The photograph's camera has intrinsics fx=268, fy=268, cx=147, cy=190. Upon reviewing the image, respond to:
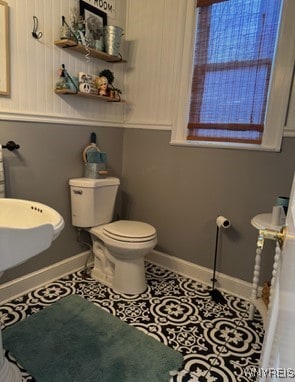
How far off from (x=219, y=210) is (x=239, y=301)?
0.68 metres

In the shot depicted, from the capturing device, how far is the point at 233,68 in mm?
1890

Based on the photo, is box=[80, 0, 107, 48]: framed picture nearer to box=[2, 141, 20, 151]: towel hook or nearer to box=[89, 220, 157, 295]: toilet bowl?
box=[2, 141, 20, 151]: towel hook

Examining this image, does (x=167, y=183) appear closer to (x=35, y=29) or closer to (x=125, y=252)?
(x=125, y=252)

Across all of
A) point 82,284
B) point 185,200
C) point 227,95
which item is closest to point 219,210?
point 185,200

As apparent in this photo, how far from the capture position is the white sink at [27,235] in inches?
32.0

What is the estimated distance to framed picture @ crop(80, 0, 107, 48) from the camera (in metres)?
1.90

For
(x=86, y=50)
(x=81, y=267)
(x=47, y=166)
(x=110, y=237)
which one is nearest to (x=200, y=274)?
(x=110, y=237)

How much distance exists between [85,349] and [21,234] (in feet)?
3.02

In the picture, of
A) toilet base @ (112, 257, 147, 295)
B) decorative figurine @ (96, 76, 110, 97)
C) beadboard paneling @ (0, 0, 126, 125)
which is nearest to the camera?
beadboard paneling @ (0, 0, 126, 125)

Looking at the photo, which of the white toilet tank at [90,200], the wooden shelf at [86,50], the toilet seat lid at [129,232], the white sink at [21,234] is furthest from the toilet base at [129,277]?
the wooden shelf at [86,50]

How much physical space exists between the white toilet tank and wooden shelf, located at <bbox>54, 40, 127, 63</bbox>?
92 centimetres

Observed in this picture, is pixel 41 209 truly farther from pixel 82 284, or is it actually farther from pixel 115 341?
pixel 82 284

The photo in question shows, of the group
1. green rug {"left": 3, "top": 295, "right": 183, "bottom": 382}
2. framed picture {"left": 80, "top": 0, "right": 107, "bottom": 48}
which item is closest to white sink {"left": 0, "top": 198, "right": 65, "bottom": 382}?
green rug {"left": 3, "top": 295, "right": 183, "bottom": 382}

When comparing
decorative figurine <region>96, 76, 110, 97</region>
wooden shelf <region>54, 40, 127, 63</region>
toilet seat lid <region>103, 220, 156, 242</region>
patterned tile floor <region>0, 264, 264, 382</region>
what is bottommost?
patterned tile floor <region>0, 264, 264, 382</region>
